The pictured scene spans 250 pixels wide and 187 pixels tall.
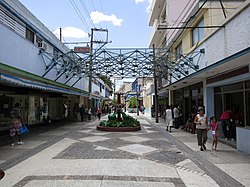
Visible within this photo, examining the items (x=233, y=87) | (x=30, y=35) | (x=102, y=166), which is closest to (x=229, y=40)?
(x=233, y=87)

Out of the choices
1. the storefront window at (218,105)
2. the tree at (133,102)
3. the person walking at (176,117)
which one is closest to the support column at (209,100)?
the storefront window at (218,105)

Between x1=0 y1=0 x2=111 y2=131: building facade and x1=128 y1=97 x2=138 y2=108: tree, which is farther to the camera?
x1=128 y1=97 x2=138 y2=108: tree

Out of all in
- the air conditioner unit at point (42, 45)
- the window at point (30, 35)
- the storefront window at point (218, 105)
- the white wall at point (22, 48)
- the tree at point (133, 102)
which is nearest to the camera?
the white wall at point (22, 48)

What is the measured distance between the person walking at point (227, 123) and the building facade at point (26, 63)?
8.43m

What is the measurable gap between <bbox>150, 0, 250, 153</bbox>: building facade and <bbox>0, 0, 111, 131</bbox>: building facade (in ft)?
23.6

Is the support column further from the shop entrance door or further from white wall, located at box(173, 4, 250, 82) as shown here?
white wall, located at box(173, 4, 250, 82)

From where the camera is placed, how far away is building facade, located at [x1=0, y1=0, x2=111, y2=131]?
9.86 meters

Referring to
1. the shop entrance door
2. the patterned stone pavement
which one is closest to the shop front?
the shop entrance door

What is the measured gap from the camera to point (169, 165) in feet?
21.3

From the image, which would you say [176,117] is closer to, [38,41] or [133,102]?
[38,41]

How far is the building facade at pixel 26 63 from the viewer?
9.86 meters

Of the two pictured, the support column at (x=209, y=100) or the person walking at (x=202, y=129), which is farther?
the support column at (x=209, y=100)

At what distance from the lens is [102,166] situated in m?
6.23

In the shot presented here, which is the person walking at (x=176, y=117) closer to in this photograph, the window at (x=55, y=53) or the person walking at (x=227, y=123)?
the person walking at (x=227, y=123)
